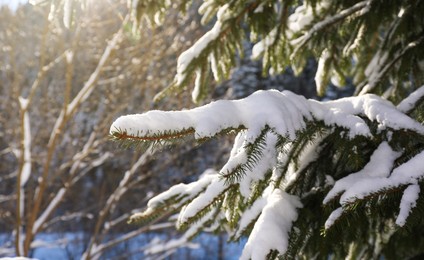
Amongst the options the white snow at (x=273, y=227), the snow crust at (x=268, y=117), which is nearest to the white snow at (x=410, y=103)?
the snow crust at (x=268, y=117)

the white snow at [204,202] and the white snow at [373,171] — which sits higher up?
the white snow at [373,171]

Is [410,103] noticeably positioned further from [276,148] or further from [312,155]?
[276,148]

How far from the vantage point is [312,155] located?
1712 mm

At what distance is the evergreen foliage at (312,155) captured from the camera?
1181 millimetres

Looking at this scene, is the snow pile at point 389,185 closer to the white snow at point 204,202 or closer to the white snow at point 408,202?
the white snow at point 408,202

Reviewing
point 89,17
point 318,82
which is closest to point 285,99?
point 318,82

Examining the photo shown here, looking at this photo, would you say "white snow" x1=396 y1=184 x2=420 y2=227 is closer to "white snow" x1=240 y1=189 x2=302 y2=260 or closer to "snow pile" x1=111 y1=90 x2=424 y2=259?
"snow pile" x1=111 y1=90 x2=424 y2=259

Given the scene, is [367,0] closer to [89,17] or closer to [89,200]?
[89,17]

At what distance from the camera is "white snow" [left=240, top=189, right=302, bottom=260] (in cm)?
134

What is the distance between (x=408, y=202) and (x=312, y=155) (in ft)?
1.85

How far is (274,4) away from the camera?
2.70 meters

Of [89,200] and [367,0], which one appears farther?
[89,200]

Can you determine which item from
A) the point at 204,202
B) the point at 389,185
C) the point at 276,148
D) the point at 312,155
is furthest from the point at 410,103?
the point at 204,202

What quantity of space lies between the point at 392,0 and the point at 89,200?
571 inches
